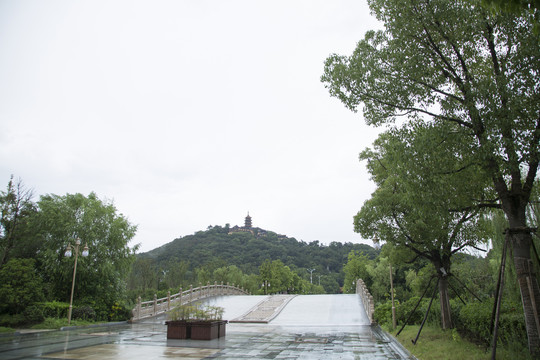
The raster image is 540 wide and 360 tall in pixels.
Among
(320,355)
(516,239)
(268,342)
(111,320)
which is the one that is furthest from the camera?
(111,320)

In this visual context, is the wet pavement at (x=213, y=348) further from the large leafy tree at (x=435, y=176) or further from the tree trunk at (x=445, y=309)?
the large leafy tree at (x=435, y=176)

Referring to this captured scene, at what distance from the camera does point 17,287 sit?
15.1 meters

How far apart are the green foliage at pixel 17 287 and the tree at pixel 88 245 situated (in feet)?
13.7

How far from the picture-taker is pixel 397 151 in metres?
7.05

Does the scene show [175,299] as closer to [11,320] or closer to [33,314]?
[33,314]

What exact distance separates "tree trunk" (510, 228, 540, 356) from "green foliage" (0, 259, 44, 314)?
58.5ft

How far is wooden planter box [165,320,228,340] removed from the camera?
449 inches

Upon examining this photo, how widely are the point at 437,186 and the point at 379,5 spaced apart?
167 inches

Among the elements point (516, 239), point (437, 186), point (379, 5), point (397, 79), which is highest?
point (379, 5)

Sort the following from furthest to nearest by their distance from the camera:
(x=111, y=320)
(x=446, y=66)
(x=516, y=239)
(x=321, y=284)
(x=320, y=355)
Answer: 1. (x=321, y=284)
2. (x=111, y=320)
3. (x=320, y=355)
4. (x=446, y=66)
5. (x=516, y=239)

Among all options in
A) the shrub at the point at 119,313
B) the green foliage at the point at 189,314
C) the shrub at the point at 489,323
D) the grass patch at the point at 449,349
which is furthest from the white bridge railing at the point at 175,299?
the shrub at the point at 489,323

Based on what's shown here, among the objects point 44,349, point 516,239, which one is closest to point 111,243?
point 44,349

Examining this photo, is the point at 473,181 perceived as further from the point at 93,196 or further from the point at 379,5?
the point at 93,196

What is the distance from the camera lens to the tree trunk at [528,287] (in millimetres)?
5855
